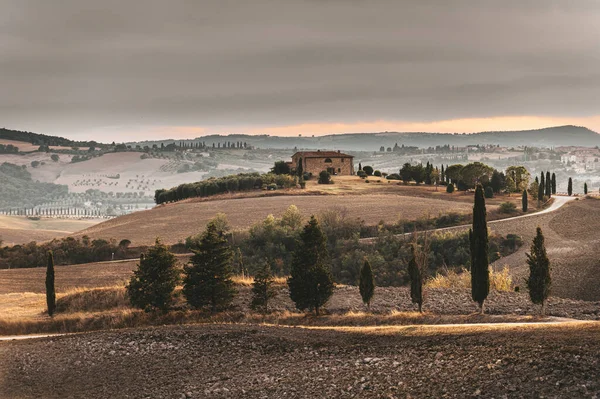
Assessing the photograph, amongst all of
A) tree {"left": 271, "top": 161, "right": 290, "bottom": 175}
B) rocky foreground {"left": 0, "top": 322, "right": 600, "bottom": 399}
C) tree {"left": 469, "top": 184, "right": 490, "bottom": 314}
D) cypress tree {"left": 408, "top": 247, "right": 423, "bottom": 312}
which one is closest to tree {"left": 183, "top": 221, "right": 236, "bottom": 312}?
rocky foreground {"left": 0, "top": 322, "right": 600, "bottom": 399}

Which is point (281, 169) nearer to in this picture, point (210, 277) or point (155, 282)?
point (155, 282)

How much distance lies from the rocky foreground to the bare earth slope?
49.6m

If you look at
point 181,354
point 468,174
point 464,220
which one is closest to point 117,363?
point 181,354

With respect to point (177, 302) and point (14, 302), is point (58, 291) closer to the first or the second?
point (14, 302)

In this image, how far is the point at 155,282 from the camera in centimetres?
3884

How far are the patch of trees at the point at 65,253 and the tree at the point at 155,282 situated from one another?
36.0 meters

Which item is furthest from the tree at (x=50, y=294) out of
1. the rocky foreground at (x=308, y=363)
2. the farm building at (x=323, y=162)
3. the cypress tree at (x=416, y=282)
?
the farm building at (x=323, y=162)

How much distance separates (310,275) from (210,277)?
6.65 m

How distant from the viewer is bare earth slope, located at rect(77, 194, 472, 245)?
275 feet

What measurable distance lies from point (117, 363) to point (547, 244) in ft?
175

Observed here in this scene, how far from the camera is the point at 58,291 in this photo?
55.2 meters

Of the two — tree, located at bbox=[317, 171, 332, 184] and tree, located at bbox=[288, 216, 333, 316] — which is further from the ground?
tree, located at bbox=[317, 171, 332, 184]

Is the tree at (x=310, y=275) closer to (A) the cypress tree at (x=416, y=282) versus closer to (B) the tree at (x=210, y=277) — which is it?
(B) the tree at (x=210, y=277)

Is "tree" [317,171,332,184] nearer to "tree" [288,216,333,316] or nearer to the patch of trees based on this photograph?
the patch of trees
